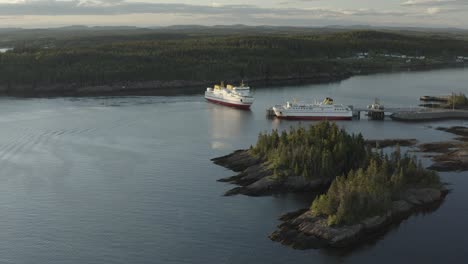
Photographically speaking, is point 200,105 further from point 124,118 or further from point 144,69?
point 144,69

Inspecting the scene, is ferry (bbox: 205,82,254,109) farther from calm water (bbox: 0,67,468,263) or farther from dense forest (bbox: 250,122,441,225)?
dense forest (bbox: 250,122,441,225)

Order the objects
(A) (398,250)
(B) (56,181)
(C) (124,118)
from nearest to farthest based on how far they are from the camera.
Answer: (A) (398,250) → (B) (56,181) → (C) (124,118)

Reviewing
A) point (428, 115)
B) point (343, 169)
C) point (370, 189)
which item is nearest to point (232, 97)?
point (428, 115)

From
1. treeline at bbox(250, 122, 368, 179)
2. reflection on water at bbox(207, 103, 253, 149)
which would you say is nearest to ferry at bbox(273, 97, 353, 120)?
reflection on water at bbox(207, 103, 253, 149)

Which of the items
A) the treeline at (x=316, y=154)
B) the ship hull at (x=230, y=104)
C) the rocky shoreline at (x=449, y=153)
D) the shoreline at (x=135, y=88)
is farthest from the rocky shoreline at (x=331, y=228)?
the shoreline at (x=135, y=88)

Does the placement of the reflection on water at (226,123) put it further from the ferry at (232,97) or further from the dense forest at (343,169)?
the dense forest at (343,169)

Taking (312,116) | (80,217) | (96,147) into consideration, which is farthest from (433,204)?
(312,116)
